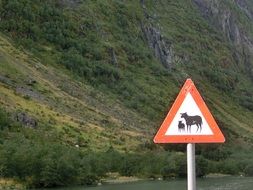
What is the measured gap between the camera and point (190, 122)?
32.9 feet

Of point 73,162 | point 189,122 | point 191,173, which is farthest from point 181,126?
point 73,162

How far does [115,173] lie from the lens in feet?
489

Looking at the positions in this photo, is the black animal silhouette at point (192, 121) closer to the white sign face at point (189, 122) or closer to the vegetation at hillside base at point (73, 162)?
the white sign face at point (189, 122)

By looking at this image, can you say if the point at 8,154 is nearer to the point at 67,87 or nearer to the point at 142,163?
the point at 142,163

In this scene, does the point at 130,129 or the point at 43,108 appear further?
the point at 130,129

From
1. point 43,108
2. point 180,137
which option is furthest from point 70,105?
point 180,137

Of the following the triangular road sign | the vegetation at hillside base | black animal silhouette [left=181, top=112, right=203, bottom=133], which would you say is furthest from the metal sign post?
the vegetation at hillside base

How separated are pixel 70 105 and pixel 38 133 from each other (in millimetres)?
30784

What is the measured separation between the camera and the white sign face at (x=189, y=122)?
33.1 ft

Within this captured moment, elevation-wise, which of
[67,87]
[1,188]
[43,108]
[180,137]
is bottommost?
[180,137]

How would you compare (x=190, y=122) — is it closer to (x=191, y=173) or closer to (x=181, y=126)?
(x=181, y=126)

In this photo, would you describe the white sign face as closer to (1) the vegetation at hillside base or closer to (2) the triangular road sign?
(2) the triangular road sign

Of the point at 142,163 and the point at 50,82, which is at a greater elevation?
the point at 50,82

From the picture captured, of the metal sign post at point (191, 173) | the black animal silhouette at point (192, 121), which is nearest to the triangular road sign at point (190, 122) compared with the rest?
the black animal silhouette at point (192, 121)
